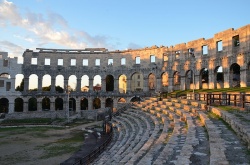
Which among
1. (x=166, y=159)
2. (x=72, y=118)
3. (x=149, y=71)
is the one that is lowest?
(x=72, y=118)

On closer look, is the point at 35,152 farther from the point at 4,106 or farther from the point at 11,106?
the point at 4,106

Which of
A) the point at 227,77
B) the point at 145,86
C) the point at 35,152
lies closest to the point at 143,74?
the point at 145,86

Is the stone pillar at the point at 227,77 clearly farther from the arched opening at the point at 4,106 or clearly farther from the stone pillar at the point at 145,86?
the arched opening at the point at 4,106

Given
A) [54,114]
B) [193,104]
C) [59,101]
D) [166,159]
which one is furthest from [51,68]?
[166,159]

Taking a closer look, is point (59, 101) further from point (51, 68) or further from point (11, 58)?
point (11, 58)

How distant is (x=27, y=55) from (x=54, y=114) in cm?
1458

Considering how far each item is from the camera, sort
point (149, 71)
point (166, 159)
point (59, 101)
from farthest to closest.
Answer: point (59, 101), point (149, 71), point (166, 159)

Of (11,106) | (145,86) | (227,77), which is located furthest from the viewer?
(145,86)

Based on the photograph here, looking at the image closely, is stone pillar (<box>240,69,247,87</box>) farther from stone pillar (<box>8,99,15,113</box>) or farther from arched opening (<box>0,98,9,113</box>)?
arched opening (<box>0,98,9,113</box>)

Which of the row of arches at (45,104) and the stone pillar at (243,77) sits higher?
the stone pillar at (243,77)

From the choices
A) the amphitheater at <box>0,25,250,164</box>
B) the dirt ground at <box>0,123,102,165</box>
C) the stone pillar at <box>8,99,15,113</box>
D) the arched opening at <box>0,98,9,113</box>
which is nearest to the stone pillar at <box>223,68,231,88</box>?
the amphitheater at <box>0,25,250,164</box>

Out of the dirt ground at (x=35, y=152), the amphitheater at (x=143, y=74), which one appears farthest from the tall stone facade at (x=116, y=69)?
the dirt ground at (x=35, y=152)

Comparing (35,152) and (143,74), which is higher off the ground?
(143,74)

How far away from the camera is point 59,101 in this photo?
66.4 m
